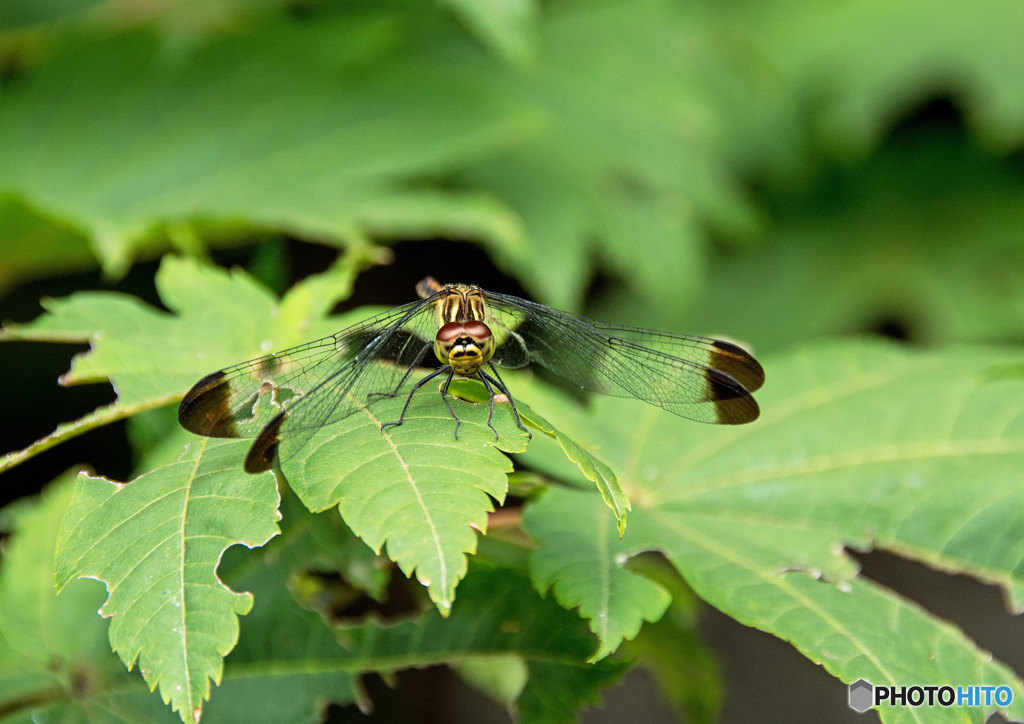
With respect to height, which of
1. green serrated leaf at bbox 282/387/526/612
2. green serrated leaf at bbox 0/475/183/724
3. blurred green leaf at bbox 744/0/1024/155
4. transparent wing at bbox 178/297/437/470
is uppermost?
blurred green leaf at bbox 744/0/1024/155

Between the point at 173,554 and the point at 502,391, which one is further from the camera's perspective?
the point at 502,391

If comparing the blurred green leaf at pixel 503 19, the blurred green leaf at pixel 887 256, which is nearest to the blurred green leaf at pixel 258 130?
the blurred green leaf at pixel 503 19

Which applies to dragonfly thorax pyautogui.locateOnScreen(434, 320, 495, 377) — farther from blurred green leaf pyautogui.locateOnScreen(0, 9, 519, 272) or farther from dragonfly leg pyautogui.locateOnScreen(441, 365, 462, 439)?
blurred green leaf pyautogui.locateOnScreen(0, 9, 519, 272)

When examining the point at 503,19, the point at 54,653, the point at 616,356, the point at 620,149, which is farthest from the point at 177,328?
the point at 620,149

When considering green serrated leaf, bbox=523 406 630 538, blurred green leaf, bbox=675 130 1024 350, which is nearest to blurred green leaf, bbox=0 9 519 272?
green serrated leaf, bbox=523 406 630 538

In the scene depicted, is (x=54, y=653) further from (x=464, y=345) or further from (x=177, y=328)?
(x=464, y=345)

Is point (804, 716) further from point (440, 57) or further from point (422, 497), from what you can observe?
point (422, 497)

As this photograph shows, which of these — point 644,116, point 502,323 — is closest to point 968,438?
point 502,323
